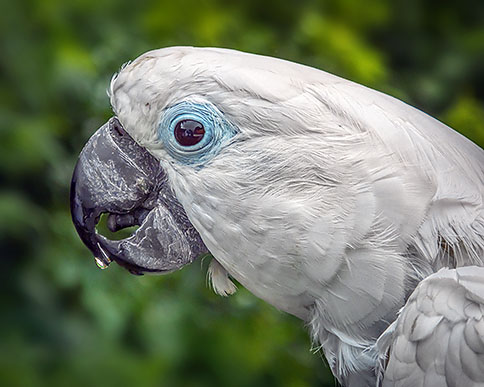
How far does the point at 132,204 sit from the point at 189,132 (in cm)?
21

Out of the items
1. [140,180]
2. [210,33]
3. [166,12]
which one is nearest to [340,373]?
[140,180]

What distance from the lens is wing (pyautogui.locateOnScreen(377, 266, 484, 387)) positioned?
117 cm

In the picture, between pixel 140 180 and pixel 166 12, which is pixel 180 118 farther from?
pixel 166 12

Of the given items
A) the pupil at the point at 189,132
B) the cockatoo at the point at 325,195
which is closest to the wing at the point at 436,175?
the cockatoo at the point at 325,195

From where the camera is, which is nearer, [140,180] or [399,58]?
[140,180]

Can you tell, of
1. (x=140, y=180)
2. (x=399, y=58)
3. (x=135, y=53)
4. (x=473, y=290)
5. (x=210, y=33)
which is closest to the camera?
(x=473, y=290)

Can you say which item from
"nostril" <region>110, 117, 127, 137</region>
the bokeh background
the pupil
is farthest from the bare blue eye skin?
the bokeh background

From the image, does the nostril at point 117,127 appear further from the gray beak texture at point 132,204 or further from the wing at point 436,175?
the wing at point 436,175

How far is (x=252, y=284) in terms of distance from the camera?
1.36 metres

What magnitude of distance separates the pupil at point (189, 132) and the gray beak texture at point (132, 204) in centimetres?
11

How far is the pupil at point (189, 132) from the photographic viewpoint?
52.3 inches

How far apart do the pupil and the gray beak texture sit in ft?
0.35

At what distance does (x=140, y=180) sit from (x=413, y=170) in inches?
19.8

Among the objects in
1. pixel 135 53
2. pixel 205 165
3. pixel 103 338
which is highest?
pixel 205 165
